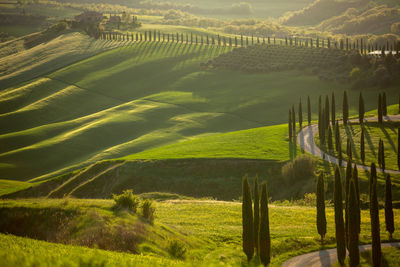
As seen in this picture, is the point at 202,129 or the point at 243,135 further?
the point at 202,129

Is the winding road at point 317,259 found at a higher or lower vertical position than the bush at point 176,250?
lower

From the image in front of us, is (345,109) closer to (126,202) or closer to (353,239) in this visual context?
(353,239)

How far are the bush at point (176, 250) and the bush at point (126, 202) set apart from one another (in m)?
7.19

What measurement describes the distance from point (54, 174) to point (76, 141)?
21581mm

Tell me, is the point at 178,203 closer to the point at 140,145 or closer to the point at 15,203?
the point at 15,203

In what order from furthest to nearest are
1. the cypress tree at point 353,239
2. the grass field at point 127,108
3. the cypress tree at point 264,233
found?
1. the grass field at point 127,108
2. the cypress tree at point 264,233
3. the cypress tree at point 353,239

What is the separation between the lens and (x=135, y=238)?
3953 centimetres

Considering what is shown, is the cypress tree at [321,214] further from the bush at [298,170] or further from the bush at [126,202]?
the bush at [298,170]

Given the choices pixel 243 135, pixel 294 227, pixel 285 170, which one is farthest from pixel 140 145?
pixel 294 227

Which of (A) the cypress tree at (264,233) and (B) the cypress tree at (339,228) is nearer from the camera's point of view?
(A) the cypress tree at (264,233)

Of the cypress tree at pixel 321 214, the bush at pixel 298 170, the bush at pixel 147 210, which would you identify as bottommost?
the bush at pixel 298 170

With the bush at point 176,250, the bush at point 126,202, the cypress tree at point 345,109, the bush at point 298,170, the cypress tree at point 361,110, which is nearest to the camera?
the bush at point 176,250

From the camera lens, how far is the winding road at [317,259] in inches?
1790

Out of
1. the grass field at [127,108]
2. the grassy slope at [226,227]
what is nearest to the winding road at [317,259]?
the grassy slope at [226,227]
